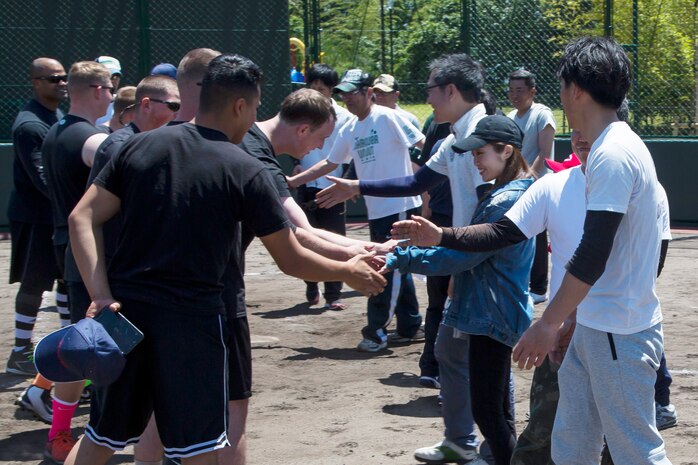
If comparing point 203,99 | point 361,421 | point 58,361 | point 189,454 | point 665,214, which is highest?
point 203,99

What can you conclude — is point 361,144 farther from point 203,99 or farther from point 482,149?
point 203,99

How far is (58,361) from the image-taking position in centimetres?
358

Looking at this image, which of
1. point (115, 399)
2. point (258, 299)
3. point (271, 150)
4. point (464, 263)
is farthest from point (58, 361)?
point (258, 299)

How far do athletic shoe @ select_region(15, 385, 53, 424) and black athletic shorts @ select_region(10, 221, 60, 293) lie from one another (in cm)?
106

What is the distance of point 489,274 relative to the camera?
468 cm

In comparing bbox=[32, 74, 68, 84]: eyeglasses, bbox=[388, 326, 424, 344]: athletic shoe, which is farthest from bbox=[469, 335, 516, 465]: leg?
bbox=[32, 74, 68, 84]: eyeglasses

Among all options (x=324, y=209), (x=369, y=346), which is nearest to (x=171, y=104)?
(x=369, y=346)

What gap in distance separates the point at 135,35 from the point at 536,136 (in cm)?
716

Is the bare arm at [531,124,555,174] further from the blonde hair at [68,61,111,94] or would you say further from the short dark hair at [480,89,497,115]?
the blonde hair at [68,61,111,94]

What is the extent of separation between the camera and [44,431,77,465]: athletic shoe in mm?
5250

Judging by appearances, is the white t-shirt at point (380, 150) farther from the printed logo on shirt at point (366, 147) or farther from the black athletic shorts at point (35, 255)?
the black athletic shorts at point (35, 255)

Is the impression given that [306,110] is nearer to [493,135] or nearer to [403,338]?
[493,135]

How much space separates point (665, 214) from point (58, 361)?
236 centimetres

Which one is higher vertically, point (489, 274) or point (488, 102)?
point (488, 102)
